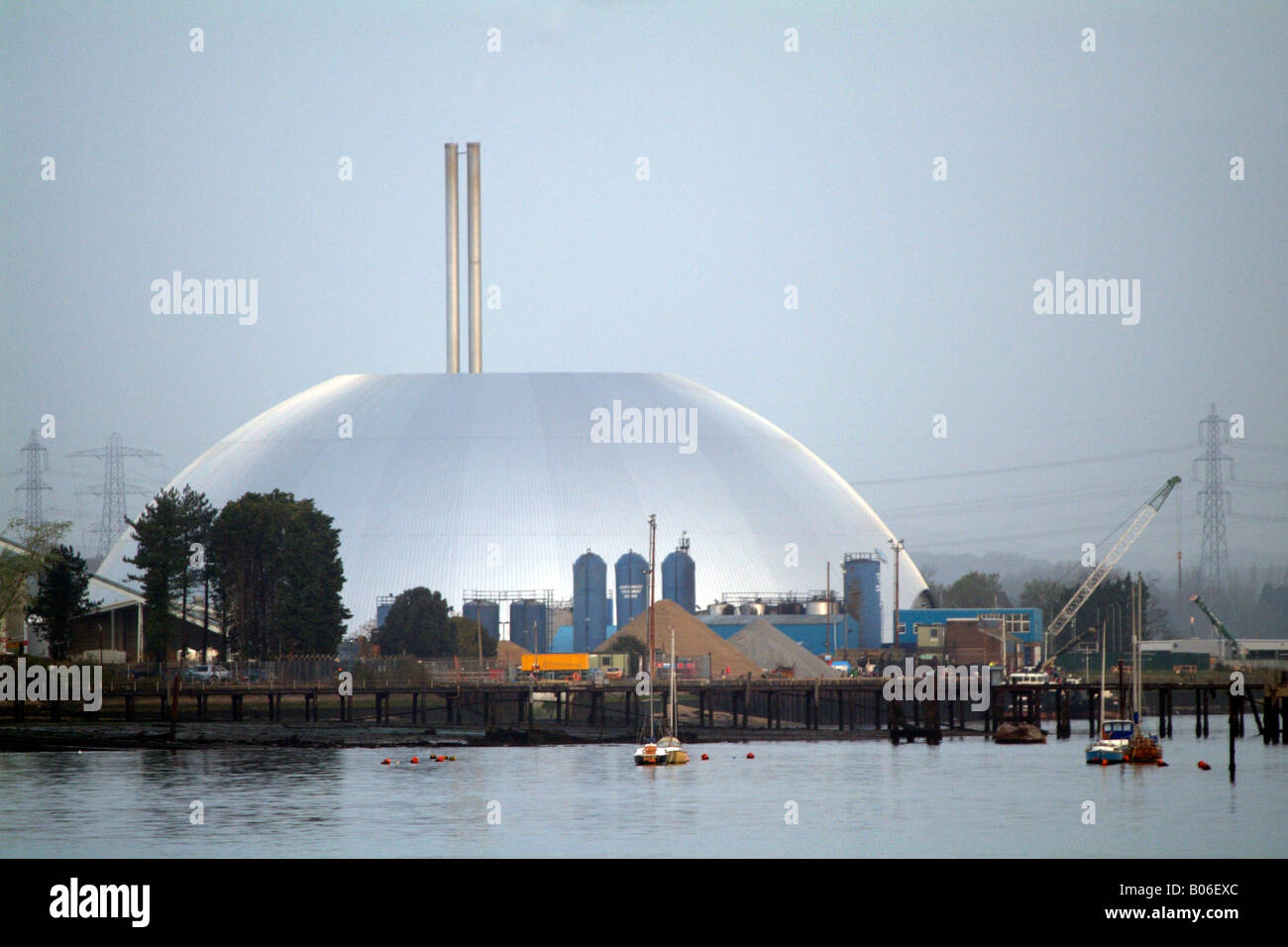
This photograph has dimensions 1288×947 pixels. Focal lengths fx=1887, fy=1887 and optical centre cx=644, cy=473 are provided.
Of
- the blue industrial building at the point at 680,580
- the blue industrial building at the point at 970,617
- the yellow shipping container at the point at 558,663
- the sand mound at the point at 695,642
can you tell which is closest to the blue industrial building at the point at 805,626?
the blue industrial building at the point at 680,580

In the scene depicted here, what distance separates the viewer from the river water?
50.1m

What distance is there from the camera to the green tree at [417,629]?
10981 centimetres

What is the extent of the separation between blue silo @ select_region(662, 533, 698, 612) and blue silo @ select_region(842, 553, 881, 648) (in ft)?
40.9

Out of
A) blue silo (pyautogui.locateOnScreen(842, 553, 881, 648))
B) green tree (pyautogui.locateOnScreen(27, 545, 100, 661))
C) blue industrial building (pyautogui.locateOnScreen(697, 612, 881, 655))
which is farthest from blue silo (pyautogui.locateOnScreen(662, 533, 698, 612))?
green tree (pyautogui.locateOnScreen(27, 545, 100, 661))

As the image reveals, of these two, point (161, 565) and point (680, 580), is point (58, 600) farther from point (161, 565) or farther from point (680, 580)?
point (680, 580)

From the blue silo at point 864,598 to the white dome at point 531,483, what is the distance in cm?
204

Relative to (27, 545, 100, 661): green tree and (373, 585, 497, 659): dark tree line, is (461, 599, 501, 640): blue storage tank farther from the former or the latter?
(27, 545, 100, 661): green tree

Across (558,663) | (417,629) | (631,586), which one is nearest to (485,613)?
(417,629)

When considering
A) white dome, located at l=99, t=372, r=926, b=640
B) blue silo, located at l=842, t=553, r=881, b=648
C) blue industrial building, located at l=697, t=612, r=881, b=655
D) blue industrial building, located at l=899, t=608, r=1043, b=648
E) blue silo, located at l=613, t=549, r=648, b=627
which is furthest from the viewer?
blue silo, located at l=842, t=553, r=881, b=648

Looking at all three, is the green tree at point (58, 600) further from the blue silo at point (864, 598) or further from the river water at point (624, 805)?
the blue silo at point (864, 598)

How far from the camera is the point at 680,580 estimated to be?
121m
